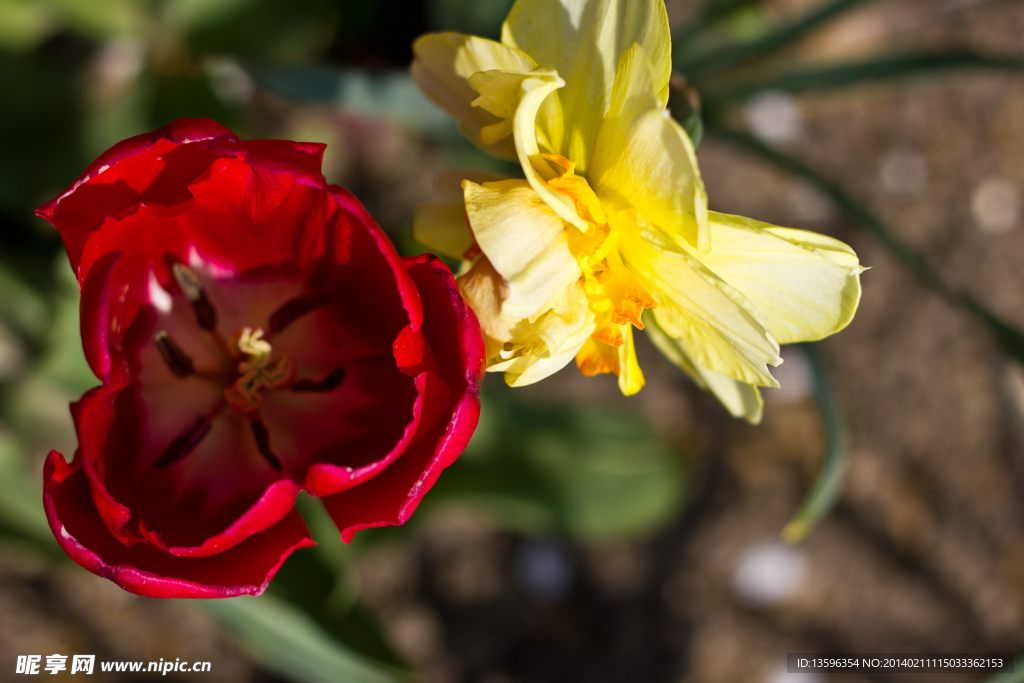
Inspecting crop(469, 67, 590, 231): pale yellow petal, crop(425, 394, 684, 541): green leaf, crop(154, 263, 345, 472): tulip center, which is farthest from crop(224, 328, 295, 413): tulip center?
crop(425, 394, 684, 541): green leaf

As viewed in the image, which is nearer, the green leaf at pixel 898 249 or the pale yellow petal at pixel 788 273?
the pale yellow petal at pixel 788 273

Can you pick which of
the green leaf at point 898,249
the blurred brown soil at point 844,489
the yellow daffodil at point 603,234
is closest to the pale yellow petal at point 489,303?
the yellow daffodil at point 603,234

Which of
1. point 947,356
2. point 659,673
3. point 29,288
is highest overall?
point 29,288

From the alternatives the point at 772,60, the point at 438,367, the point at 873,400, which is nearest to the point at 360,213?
the point at 438,367

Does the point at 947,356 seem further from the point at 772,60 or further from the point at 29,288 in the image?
the point at 29,288

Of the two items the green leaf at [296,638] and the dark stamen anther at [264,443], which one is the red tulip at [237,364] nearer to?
the dark stamen anther at [264,443]
